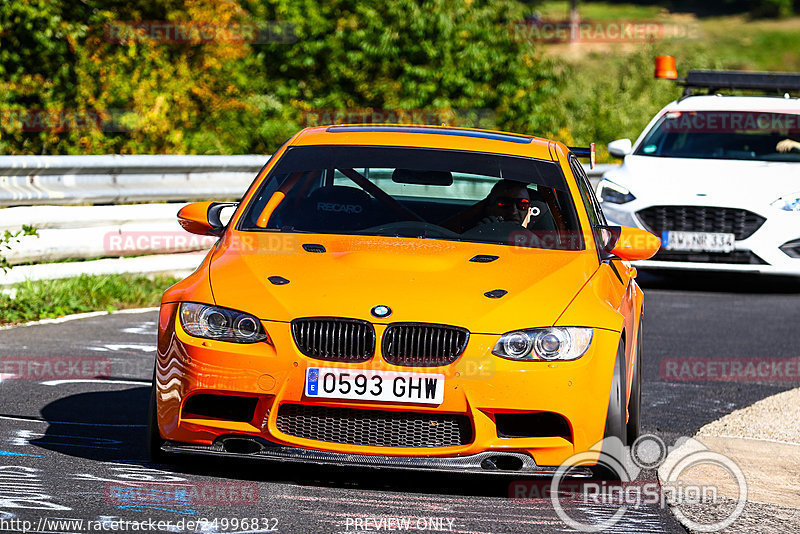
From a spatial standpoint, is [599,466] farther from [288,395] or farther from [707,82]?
[707,82]

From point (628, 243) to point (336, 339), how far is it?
1.81 meters

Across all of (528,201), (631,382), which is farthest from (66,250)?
(631,382)

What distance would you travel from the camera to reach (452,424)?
545 cm

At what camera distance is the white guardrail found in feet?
34.6

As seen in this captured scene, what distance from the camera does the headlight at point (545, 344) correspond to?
5.47m

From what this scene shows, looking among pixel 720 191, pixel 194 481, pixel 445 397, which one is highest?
pixel 445 397

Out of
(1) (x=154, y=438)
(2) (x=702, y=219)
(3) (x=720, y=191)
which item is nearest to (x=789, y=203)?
(3) (x=720, y=191)

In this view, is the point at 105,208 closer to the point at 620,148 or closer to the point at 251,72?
the point at 620,148

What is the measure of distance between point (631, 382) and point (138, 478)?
7.06ft

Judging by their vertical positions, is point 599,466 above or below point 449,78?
above

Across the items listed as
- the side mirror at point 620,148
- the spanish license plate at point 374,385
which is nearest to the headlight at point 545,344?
the spanish license plate at point 374,385

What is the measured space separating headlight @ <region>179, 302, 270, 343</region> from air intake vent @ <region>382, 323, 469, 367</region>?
472 millimetres

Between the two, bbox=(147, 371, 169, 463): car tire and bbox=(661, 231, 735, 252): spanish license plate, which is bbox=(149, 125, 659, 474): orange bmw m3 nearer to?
bbox=(147, 371, 169, 463): car tire

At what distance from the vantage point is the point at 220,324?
559 centimetres
